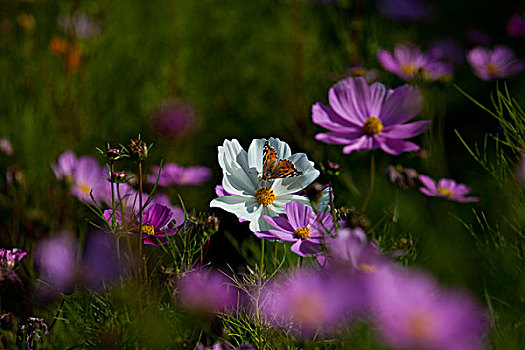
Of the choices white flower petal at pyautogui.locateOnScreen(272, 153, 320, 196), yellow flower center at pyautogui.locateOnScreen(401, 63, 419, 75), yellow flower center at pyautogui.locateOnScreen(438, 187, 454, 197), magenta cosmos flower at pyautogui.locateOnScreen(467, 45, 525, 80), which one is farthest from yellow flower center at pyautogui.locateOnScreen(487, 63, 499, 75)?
white flower petal at pyautogui.locateOnScreen(272, 153, 320, 196)

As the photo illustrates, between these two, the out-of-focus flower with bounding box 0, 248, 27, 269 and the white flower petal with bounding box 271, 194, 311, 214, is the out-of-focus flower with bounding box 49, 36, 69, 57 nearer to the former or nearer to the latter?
the out-of-focus flower with bounding box 0, 248, 27, 269

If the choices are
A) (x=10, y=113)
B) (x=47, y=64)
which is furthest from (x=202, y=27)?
(x=10, y=113)

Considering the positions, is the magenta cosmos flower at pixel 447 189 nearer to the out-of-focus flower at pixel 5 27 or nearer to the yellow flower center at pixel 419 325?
the yellow flower center at pixel 419 325

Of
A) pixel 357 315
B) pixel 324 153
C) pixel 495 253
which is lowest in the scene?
pixel 324 153

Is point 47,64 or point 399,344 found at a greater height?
point 399,344

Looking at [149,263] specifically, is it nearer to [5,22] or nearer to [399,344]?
[399,344]

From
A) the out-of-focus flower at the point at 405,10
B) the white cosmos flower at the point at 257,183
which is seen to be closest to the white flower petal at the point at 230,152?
the white cosmos flower at the point at 257,183

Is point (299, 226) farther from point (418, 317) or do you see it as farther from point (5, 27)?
point (5, 27)
